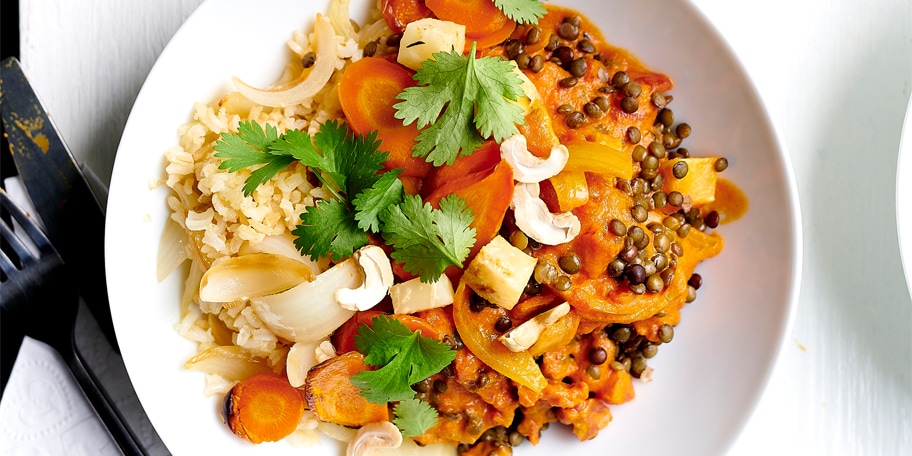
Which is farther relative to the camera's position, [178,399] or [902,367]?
[902,367]

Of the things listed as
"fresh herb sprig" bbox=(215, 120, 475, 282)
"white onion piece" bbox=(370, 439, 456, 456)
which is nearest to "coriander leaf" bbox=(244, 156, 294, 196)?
"fresh herb sprig" bbox=(215, 120, 475, 282)

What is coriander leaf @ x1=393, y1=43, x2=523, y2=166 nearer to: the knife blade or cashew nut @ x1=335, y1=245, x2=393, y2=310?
cashew nut @ x1=335, y1=245, x2=393, y2=310

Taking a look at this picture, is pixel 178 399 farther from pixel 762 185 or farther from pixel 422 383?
pixel 762 185

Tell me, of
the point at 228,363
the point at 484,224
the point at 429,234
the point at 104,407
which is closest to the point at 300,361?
the point at 228,363

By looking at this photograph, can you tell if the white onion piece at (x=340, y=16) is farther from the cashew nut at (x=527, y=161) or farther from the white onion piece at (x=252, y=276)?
the white onion piece at (x=252, y=276)

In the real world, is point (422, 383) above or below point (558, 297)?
below

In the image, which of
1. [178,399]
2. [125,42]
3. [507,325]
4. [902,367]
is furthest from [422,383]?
[902,367]
